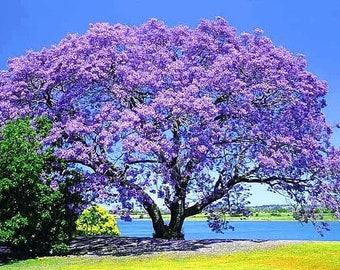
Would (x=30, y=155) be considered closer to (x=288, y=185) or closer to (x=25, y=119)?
(x=25, y=119)

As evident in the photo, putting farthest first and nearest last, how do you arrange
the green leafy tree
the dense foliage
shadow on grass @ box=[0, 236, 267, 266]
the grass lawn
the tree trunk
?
the green leafy tree < the tree trunk < shadow on grass @ box=[0, 236, 267, 266] < the dense foliage < the grass lawn

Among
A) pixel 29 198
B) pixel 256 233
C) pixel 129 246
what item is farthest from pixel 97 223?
pixel 256 233

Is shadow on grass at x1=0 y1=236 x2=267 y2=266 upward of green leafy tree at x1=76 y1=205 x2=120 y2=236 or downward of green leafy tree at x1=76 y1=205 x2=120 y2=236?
downward

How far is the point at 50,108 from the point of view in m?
32.2

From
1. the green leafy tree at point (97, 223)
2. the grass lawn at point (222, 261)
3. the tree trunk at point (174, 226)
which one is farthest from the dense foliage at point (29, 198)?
the green leafy tree at point (97, 223)

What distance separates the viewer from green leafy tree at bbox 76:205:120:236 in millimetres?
42750

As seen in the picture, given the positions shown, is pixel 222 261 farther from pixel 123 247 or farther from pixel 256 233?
pixel 256 233

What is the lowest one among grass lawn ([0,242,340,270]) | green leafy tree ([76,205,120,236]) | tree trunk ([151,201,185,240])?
grass lawn ([0,242,340,270])

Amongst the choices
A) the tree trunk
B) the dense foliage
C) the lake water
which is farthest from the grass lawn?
the lake water

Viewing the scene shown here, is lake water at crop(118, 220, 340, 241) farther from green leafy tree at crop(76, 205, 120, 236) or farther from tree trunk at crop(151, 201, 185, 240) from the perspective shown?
tree trunk at crop(151, 201, 185, 240)

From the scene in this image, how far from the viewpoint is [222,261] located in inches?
979

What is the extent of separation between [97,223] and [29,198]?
15830mm

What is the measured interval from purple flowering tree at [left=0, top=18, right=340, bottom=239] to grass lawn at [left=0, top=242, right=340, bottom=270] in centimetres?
392

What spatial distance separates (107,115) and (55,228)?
6.14 metres
